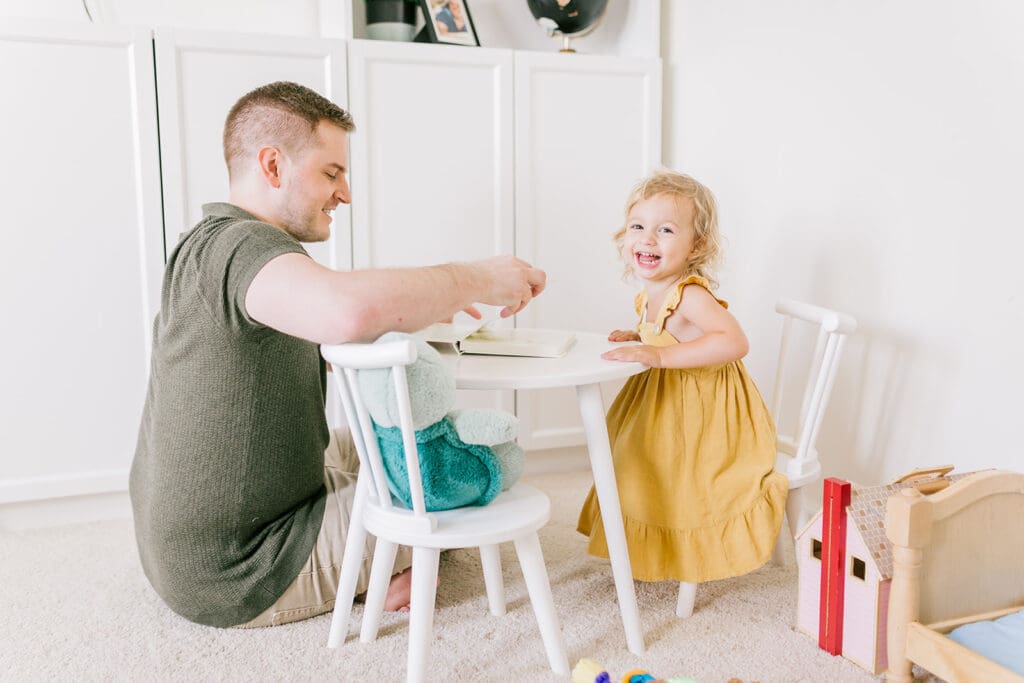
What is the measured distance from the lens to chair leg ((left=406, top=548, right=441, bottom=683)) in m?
1.34

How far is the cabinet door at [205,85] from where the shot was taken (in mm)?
2211

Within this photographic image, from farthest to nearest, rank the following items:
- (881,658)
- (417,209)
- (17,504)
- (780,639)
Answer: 1. (417,209)
2. (17,504)
3. (780,639)
4. (881,658)

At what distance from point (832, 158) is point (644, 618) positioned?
1.19m

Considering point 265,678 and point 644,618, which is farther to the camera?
Answer: point 644,618

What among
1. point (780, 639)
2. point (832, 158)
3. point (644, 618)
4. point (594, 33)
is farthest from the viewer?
point (594, 33)

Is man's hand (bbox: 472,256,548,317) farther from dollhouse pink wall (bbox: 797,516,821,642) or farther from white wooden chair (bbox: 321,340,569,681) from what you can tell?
dollhouse pink wall (bbox: 797,516,821,642)

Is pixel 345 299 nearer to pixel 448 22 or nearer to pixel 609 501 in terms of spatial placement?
pixel 609 501

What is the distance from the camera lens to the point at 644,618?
1.70 metres

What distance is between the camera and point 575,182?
260 cm

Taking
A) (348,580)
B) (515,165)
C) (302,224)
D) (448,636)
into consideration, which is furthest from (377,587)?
(515,165)

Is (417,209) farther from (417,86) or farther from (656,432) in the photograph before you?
(656,432)

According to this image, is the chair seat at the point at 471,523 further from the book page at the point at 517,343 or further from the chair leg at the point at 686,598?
the chair leg at the point at 686,598

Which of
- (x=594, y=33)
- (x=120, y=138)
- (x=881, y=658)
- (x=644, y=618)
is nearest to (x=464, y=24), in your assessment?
(x=594, y=33)

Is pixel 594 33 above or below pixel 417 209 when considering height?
above
